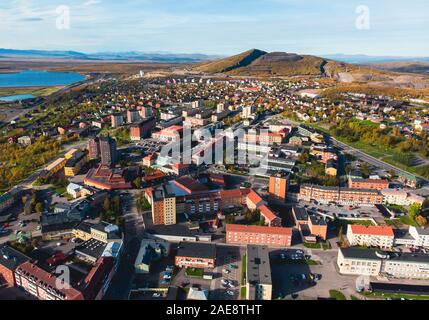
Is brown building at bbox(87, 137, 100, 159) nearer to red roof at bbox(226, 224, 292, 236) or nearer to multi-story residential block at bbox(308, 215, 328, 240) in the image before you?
red roof at bbox(226, 224, 292, 236)

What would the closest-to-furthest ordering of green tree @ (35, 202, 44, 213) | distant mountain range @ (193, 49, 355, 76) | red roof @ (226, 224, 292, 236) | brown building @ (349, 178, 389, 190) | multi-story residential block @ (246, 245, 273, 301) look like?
multi-story residential block @ (246, 245, 273, 301), red roof @ (226, 224, 292, 236), green tree @ (35, 202, 44, 213), brown building @ (349, 178, 389, 190), distant mountain range @ (193, 49, 355, 76)

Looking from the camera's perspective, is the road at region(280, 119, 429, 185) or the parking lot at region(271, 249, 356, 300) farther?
the road at region(280, 119, 429, 185)

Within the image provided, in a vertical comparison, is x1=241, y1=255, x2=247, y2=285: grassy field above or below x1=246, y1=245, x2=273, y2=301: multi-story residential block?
below

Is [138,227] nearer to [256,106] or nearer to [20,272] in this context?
[20,272]

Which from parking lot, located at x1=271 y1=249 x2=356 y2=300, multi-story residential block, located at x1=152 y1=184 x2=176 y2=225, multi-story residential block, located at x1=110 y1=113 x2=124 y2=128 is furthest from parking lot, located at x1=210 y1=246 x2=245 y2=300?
multi-story residential block, located at x1=110 y1=113 x2=124 y2=128

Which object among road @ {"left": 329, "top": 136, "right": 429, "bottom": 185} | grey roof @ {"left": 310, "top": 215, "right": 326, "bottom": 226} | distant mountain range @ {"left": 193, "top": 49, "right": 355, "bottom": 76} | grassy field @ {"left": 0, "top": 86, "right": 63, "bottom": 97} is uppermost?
distant mountain range @ {"left": 193, "top": 49, "right": 355, "bottom": 76}

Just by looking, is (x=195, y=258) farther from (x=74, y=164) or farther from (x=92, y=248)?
(x=74, y=164)
